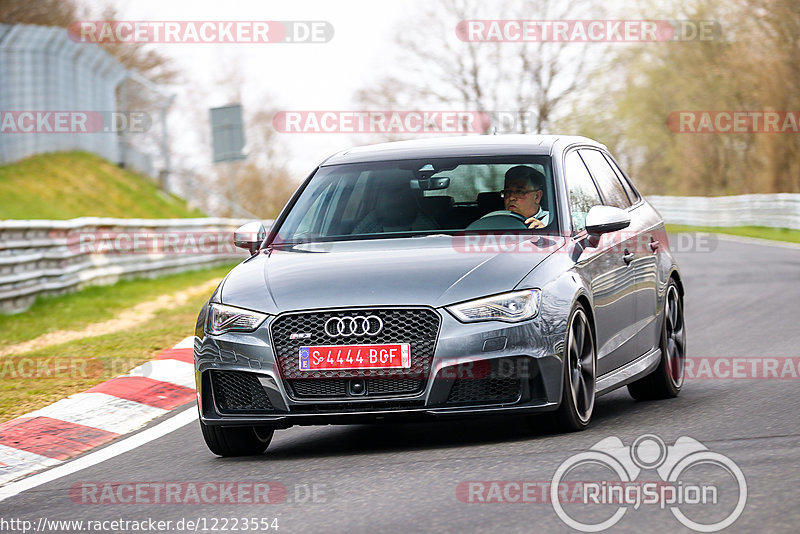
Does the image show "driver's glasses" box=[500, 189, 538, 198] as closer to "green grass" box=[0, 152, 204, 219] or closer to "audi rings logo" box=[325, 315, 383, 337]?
"audi rings logo" box=[325, 315, 383, 337]

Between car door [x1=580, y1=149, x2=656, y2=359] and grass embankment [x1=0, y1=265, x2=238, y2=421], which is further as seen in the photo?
grass embankment [x1=0, y1=265, x2=238, y2=421]

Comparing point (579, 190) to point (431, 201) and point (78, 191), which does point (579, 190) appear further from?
point (78, 191)

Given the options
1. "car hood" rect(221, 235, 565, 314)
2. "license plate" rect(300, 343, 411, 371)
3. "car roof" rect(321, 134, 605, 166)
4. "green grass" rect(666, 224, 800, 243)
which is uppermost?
"car roof" rect(321, 134, 605, 166)

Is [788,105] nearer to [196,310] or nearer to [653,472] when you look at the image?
[196,310]

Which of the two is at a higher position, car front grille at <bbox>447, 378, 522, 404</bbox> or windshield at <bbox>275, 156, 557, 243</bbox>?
windshield at <bbox>275, 156, 557, 243</bbox>

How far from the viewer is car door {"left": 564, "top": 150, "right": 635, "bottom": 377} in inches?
291

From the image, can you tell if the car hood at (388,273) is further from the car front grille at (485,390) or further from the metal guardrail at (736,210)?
the metal guardrail at (736,210)

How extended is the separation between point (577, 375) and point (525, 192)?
129 centimetres

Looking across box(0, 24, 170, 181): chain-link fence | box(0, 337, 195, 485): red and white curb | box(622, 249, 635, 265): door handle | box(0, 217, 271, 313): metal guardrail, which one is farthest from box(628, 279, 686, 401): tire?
box(0, 24, 170, 181): chain-link fence

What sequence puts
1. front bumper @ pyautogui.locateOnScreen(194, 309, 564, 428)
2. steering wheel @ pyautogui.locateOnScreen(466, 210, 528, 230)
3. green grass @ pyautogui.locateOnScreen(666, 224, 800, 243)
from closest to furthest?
front bumper @ pyautogui.locateOnScreen(194, 309, 564, 428), steering wheel @ pyautogui.locateOnScreen(466, 210, 528, 230), green grass @ pyautogui.locateOnScreen(666, 224, 800, 243)

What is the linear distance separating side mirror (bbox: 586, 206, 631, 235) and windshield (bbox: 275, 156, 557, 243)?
0.23 m

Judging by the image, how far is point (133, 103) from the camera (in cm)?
4238

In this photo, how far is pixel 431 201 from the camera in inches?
309

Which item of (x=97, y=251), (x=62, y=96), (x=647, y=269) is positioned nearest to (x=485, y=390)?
(x=647, y=269)
